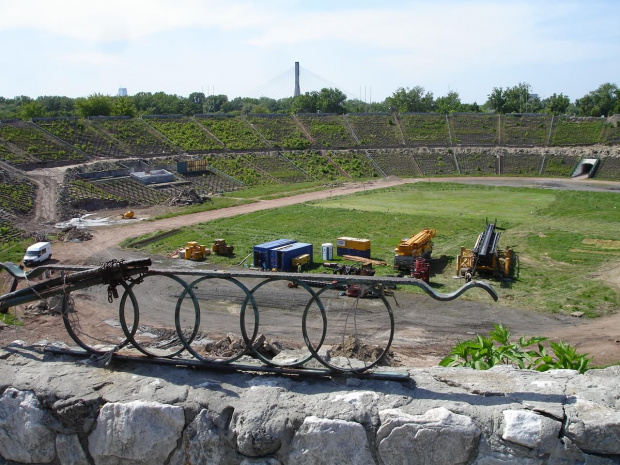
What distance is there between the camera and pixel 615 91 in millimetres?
94062

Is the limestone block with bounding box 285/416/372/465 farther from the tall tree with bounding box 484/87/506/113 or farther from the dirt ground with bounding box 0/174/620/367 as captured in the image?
the tall tree with bounding box 484/87/506/113

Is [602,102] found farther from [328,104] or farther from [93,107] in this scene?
[93,107]

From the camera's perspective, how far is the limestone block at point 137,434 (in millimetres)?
4582

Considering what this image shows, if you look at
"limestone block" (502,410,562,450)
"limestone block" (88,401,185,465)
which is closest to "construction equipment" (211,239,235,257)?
"limestone block" (88,401,185,465)

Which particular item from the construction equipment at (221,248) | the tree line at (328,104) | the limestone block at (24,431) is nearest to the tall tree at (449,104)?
the tree line at (328,104)

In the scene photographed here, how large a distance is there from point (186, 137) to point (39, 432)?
68130 mm

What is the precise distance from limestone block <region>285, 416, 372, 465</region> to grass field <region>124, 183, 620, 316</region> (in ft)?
62.9

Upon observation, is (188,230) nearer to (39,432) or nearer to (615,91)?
(39,432)

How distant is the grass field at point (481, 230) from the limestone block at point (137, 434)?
1949 centimetres

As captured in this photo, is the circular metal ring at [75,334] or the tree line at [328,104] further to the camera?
the tree line at [328,104]

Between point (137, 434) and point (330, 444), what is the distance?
5.16ft

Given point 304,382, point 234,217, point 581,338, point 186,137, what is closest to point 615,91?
point 186,137

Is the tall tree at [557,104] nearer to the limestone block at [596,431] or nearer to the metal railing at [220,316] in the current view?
the metal railing at [220,316]

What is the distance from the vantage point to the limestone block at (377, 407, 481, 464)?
4.24 meters
